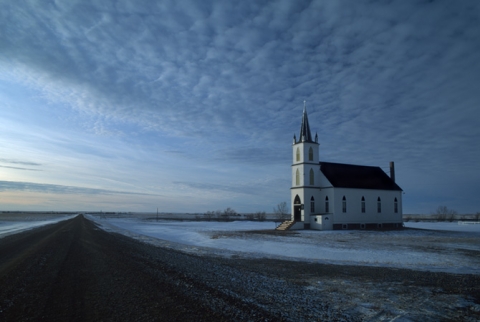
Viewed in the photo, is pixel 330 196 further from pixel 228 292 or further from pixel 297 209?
pixel 228 292

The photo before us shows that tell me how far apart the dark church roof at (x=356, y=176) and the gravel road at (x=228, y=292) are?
3105cm

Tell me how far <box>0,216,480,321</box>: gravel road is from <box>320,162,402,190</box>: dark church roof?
31.0 m

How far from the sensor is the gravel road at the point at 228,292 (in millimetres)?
7211

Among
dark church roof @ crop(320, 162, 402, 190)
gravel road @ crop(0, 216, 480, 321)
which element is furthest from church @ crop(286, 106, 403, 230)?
gravel road @ crop(0, 216, 480, 321)

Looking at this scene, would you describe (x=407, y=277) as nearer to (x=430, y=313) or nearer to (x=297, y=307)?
(x=430, y=313)

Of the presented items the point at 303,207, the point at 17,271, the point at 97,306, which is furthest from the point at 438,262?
the point at 303,207

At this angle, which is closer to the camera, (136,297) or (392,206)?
(136,297)

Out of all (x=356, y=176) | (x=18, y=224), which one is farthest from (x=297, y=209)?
(x=18, y=224)

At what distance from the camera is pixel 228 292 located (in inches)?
358

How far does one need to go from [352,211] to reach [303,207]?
654cm

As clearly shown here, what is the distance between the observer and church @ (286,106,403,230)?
4222 centimetres

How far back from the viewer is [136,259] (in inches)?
616

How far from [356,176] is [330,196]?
6941 mm

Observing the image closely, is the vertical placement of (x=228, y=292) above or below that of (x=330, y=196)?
below
